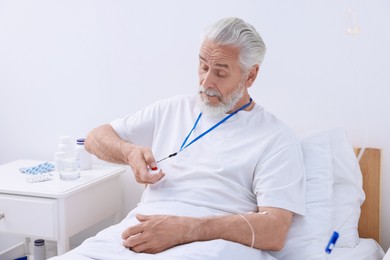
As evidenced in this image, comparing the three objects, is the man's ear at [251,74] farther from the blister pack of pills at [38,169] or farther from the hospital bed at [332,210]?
the blister pack of pills at [38,169]

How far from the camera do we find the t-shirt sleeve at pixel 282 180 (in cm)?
145

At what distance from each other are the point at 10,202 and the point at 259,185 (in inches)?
37.8

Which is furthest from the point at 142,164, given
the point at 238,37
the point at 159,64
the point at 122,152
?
the point at 159,64

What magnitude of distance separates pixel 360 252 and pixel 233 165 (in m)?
0.48

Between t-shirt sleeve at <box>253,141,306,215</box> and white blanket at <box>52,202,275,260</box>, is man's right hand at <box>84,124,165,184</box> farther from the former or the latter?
t-shirt sleeve at <box>253,141,306,215</box>

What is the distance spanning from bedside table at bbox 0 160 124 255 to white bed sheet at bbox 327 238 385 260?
36.8 inches

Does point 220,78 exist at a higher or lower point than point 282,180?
higher

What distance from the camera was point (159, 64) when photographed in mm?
2111

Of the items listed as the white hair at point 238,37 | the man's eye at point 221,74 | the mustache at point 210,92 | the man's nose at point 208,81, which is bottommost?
the mustache at point 210,92

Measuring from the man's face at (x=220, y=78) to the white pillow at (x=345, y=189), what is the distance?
0.37 metres

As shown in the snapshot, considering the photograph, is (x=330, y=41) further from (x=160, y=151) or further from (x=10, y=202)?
(x=10, y=202)

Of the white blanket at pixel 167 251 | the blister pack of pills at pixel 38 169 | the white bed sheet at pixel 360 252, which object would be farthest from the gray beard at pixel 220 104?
the blister pack of pills at pixel 38 169

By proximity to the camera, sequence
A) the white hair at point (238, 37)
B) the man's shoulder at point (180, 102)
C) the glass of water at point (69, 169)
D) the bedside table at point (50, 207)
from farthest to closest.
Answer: the glass of water at point (69, 169), the bedside table at point (50, 207), the man's shoulder at point (180, 102), the white hair at point (238, 37)

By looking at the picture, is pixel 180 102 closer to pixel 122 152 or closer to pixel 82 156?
pixel 122 152
